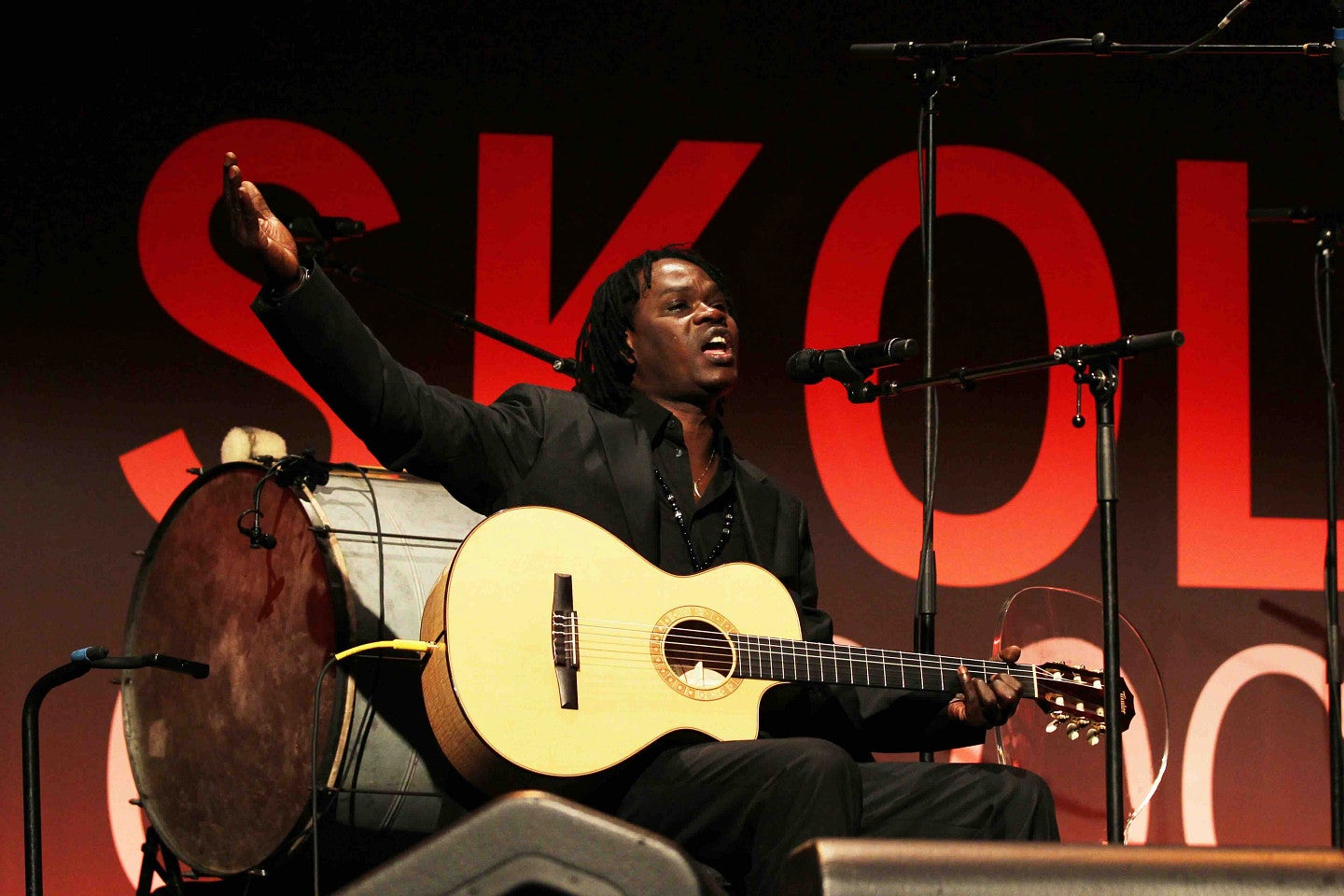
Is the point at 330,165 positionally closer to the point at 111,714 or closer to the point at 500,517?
the point at 111,714

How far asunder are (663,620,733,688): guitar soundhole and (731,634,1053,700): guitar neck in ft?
0.10

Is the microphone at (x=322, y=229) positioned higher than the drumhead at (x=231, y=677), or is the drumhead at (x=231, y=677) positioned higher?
the microphone at (x=322, y=229)

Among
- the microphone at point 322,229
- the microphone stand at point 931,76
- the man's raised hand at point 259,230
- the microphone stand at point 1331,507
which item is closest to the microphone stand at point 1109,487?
the microphone stand at point 931,76

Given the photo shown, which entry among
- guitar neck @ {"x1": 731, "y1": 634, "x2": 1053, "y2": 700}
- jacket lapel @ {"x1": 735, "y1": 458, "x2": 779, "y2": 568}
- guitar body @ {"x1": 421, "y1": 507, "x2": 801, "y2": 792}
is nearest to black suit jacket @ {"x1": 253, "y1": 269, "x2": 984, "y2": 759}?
jacket lapel @ {"x1": 735, "y1": 458, "x2": 779, "y2": 568}

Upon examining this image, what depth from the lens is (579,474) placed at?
3072 mm

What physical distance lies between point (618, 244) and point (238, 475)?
1960mm

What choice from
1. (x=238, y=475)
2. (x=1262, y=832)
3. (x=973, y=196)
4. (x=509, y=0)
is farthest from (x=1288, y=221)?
(x=238, y=475)

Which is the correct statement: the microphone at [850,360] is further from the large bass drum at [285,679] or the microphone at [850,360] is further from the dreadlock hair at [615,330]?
the large bass drum at [285,679]

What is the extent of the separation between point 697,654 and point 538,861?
62.8 inches

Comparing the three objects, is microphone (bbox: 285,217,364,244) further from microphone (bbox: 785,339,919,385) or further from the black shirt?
microphone (bbox: 785,339,919,385)

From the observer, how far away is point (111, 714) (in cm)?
437

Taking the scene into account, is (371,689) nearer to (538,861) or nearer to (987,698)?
(987,698)

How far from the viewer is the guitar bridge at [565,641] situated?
263 centimetres

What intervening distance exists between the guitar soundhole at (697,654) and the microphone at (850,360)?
23.3 inches
